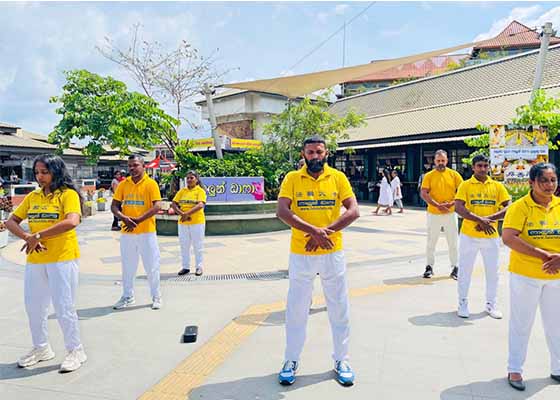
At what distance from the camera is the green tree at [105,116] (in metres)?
13.1

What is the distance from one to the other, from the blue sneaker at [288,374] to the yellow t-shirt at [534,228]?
1798 mm

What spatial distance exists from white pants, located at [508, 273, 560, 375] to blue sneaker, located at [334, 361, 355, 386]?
3.84 feet

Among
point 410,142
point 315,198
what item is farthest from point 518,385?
point 410,142

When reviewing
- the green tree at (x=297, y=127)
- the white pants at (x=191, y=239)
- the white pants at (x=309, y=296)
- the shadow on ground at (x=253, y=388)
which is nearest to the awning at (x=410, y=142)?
the green tree at (x=297, y=127)

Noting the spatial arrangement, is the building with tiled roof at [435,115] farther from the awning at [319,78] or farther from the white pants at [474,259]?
the white pants at [474,259]

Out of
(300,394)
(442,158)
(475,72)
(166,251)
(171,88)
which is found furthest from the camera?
(475,72)

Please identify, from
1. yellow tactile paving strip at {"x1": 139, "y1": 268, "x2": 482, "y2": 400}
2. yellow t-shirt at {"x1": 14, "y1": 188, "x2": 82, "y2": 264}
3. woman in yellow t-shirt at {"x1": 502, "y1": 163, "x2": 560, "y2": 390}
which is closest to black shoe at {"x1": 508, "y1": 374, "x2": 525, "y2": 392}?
woman in yellow t-shirt at {"x1": 502, "y1": 163, "x2": 560, "y2": 390}

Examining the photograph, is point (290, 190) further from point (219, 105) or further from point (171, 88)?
point (219, 105)

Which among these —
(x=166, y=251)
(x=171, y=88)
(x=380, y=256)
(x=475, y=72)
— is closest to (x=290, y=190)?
(x=380, y=256)

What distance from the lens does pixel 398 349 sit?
3689 millimetres

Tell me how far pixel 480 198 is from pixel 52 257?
431 cm

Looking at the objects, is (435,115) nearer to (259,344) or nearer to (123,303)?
(123,303)

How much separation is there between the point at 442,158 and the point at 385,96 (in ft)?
64.7

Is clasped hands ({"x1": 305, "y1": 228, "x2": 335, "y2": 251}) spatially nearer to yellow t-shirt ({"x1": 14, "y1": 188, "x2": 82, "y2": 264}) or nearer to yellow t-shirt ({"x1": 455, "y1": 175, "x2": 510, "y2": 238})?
yellow t-shirt ({"x1": 14, "y1": 188, "x2": 82, "y2": 264})
